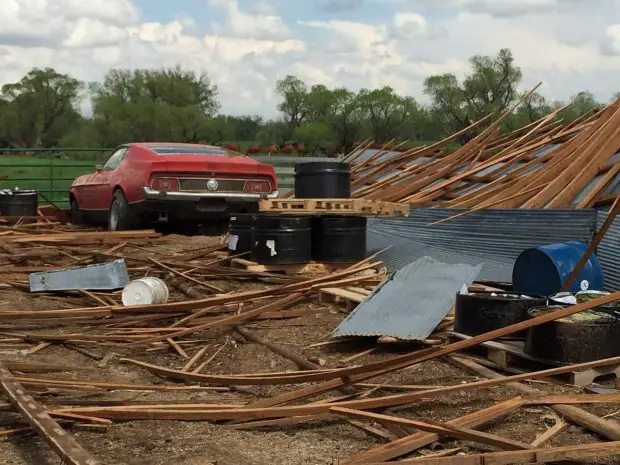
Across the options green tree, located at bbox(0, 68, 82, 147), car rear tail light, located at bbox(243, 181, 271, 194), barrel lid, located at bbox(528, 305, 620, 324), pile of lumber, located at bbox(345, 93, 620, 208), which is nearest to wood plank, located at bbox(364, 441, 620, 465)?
barrel lid, located at bbox(528, 305, 620, 324)

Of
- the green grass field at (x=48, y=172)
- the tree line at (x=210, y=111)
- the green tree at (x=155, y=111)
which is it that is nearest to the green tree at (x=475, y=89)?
the tree line at (x=210, y=111)

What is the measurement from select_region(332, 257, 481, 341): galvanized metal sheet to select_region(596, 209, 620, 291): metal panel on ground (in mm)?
1797

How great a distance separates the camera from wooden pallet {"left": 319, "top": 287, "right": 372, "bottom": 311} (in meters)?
7.01

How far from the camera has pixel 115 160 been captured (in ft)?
42.6

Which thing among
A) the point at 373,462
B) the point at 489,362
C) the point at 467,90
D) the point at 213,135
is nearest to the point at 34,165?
the point at 489,362

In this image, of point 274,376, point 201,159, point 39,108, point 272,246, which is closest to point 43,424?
point 274,376

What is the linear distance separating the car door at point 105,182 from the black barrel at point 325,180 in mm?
3997

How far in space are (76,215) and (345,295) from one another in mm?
9212

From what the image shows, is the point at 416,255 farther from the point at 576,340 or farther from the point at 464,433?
the point at 464,433

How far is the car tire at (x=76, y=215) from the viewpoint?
47.7 ft

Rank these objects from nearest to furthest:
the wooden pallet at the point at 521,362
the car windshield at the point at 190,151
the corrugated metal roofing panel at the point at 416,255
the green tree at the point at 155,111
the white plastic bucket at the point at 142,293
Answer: the wooden pallet at the point at 521,362 < the white plastic bucket at the point at 142,293 < the corrugated metal roofing panel at the point at 416,255 < the car windshield at the point at 190,151 < the green tree at the point at 155,111

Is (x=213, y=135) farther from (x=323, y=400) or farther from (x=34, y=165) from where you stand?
(x=323, y=400)

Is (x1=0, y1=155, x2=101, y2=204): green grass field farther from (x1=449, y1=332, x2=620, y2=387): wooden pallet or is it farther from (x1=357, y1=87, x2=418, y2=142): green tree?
(x1=357, y1=87, x2=418, y2=142): green tree

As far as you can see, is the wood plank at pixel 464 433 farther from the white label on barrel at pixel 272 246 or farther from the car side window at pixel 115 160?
the car side window at pixel 115 160
